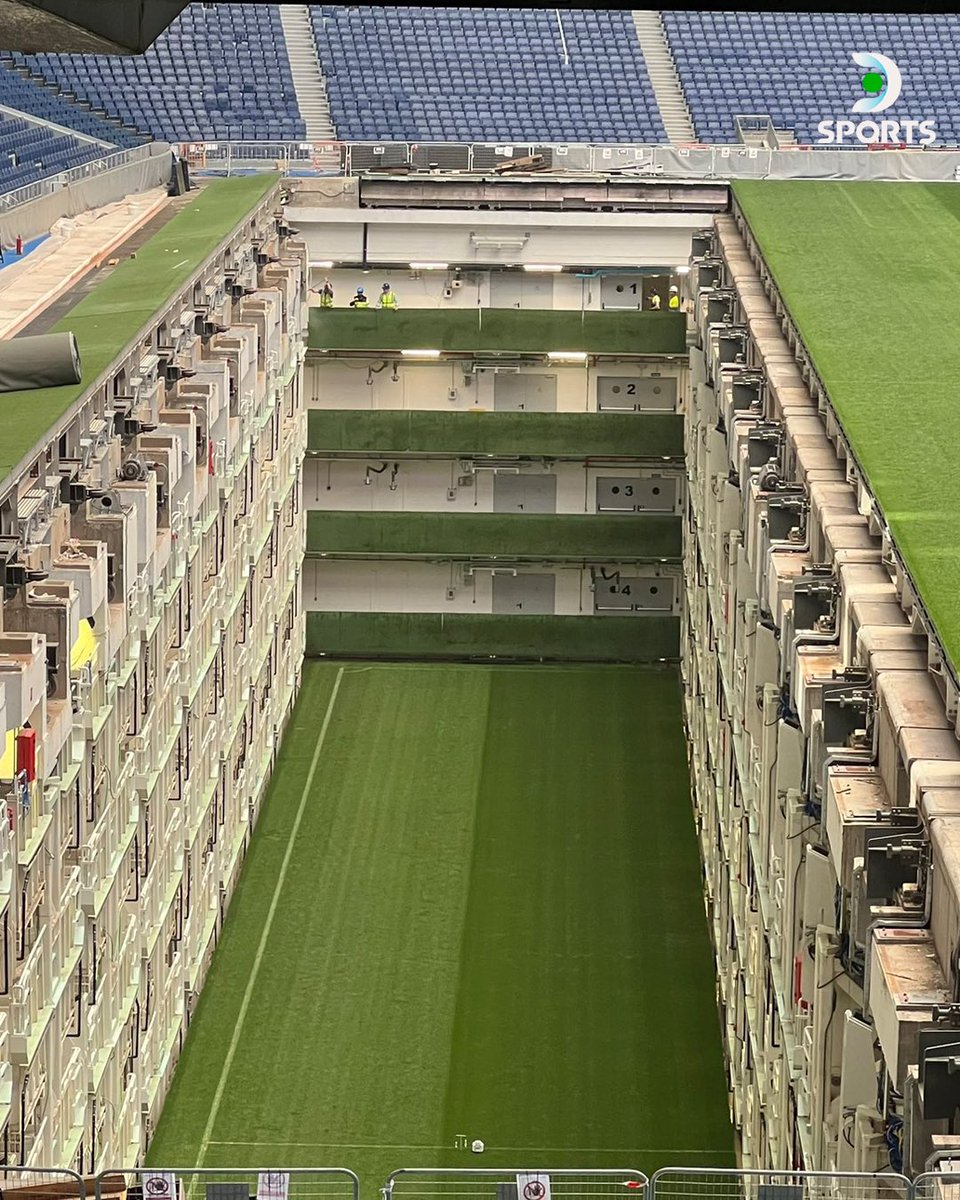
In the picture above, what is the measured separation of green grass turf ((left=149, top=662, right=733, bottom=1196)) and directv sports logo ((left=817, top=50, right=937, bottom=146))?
2264 centimetres

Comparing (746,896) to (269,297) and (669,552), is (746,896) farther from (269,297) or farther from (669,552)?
(669,552)

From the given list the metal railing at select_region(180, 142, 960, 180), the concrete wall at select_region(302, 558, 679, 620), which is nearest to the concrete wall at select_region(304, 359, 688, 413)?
the concrete wall at select_region(302, 558, 679, 620)

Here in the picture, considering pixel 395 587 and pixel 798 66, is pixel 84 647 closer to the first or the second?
pixel 395 587

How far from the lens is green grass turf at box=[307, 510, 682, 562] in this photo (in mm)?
30828

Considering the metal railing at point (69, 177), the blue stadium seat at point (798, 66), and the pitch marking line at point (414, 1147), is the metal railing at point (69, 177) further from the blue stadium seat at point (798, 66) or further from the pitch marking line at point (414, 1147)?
the blue stadium seat at point (798, 66)

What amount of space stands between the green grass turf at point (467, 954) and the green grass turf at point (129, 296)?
6.15 m

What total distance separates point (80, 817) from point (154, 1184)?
387cm

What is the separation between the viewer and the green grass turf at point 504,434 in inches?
1210

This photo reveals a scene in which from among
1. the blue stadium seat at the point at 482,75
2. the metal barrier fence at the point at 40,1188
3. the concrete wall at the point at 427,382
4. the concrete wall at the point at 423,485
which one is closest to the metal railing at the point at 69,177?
the concrete wall at the point at 427,382

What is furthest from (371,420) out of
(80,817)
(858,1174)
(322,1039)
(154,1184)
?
(858,1174)

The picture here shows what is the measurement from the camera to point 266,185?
30453 mm

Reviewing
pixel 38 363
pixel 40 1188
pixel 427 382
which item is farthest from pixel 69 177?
pixel 40 1188

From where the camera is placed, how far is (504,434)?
101ft

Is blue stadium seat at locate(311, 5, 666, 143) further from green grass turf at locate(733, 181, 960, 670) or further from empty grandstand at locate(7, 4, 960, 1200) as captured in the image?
green grass turf at locate(733, 181, 960, 670)
